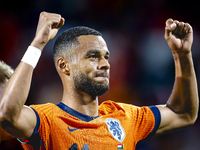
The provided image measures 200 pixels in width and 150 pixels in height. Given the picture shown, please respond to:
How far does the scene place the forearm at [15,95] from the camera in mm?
1454

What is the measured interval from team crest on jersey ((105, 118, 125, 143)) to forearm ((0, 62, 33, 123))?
2.45 ft

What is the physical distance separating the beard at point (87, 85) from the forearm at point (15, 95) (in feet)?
1.62

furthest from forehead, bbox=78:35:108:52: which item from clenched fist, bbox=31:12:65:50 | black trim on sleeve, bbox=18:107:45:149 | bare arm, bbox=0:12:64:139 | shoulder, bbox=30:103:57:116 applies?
black trim on sleeve, bbox=18:107:45:149

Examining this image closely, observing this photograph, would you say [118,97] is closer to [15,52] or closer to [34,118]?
[15,52]

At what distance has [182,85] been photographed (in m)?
2.14

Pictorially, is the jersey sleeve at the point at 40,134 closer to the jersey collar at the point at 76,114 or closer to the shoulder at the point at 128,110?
the jersey collar at the point at 76,114

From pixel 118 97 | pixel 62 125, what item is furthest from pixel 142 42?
pixel 62 125

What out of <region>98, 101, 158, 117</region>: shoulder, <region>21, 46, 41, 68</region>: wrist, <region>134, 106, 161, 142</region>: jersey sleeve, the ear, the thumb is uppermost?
the thumb

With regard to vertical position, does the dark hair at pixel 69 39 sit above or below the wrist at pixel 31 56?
above

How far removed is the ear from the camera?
204 cm

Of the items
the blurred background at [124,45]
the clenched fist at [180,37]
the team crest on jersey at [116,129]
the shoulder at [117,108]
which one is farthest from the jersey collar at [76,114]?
the blurred background at [124,45]

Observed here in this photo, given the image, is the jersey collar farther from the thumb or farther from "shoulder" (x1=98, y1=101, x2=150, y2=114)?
the thumb

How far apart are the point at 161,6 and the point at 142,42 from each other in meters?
0.82

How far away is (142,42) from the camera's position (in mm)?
4359
